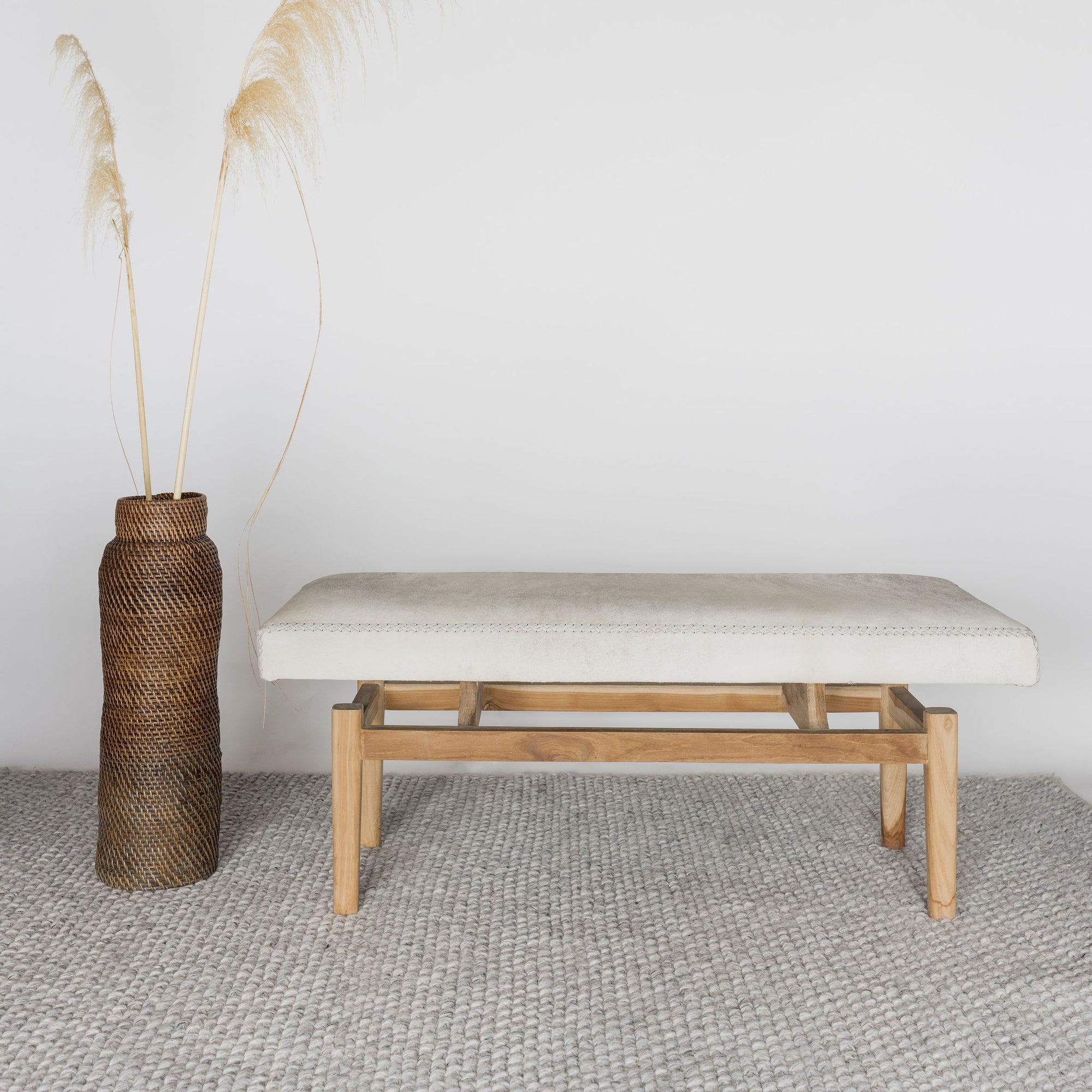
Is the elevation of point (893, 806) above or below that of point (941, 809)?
below

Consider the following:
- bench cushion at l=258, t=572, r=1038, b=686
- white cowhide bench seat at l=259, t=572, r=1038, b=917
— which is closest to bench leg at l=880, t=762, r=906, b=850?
white cowhide bench seat at l=259, t=572, r=1038, b=917

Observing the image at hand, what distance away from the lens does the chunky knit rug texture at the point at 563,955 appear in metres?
1.16

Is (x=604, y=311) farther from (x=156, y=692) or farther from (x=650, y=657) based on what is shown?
(x=156, y=692)

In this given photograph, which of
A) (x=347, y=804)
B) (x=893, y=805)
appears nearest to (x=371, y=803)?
(x=347, y=804)

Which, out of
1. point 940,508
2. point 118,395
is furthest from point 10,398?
point 940,508

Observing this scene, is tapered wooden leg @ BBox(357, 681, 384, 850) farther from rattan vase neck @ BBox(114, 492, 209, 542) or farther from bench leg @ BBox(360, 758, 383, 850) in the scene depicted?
rattan vase neck @ BBox(114, 492, 209, 542)

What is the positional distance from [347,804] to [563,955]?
0.38 metres

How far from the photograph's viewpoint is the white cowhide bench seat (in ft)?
4.61

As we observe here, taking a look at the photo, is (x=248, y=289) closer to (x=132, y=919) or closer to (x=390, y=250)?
(x=390, y=250)

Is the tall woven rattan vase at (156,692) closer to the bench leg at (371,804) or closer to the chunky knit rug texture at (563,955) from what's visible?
the chunky knit rug texture at (563,955)

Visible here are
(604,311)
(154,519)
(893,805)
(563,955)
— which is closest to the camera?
(563,955)

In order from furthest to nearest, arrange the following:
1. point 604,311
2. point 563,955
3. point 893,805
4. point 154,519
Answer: point 604,311 < point 893,805 < point 154,519 < point 563,955

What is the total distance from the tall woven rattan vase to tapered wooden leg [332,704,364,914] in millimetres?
267

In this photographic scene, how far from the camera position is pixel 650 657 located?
141cm
